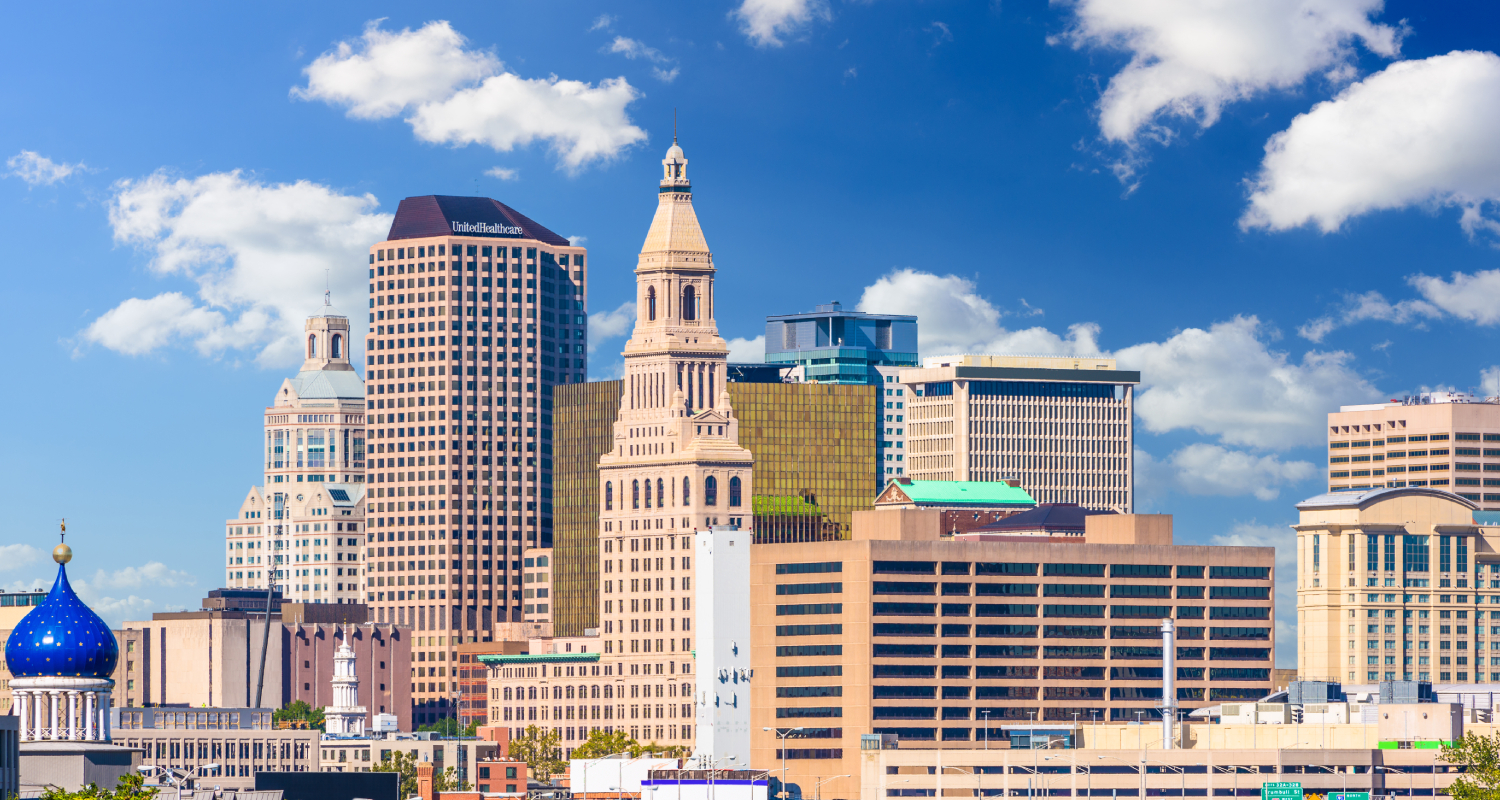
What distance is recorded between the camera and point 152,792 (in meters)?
170

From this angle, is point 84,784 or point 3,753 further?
point 84,784

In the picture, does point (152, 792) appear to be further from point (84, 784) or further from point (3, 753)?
point (84, 784)

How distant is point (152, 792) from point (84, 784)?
31.9 meters

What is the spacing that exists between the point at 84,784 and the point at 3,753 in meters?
29.9

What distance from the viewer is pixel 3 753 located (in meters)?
A: 171

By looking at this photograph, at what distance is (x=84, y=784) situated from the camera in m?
200

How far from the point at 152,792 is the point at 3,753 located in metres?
9.37

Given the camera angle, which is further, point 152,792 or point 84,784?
point 84,784

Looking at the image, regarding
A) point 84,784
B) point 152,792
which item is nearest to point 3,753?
point 152,792
